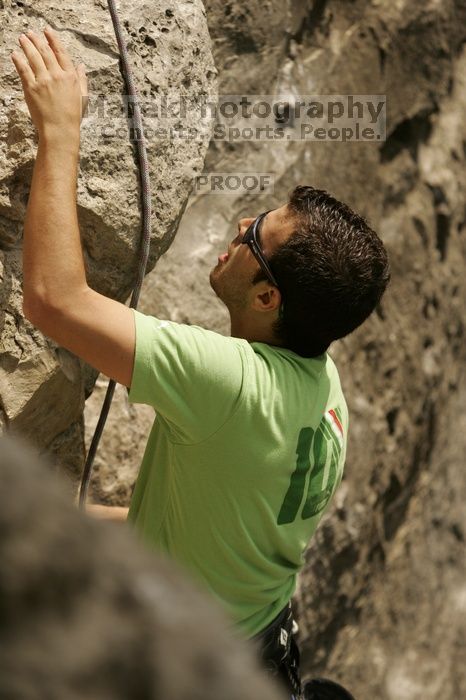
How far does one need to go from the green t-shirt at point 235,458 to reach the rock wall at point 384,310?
793mm

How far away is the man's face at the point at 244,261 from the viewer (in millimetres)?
1921

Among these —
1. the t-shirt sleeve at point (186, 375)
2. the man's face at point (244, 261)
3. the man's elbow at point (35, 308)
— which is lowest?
the t-shirt sleeve at point (186, 375)

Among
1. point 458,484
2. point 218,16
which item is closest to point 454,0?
point 218,16

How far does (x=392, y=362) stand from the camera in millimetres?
3740

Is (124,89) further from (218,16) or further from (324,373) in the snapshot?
(218,16)

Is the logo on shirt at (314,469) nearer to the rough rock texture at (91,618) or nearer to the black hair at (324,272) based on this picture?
the black hair at (324,272)

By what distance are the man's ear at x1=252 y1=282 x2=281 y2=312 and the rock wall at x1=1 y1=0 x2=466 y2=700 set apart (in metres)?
0.87

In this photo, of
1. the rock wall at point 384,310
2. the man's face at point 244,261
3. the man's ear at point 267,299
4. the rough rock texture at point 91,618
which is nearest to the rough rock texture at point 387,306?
the rock wall at point 384,310

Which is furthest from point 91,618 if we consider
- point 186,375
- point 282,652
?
point 282,652

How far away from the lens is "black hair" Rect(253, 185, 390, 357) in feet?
6.04

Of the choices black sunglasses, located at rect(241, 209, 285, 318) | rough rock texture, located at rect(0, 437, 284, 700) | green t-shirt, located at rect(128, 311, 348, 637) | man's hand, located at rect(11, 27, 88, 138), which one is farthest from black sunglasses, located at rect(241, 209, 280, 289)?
rough rock texture, located at rect(0, 437, 284, 700)

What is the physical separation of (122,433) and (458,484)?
7.39 ft

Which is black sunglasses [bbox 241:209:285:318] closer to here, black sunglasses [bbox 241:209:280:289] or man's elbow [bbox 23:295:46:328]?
black sunglasses [bbox 241:209:280:289]

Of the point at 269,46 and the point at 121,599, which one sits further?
the point at 269,46
